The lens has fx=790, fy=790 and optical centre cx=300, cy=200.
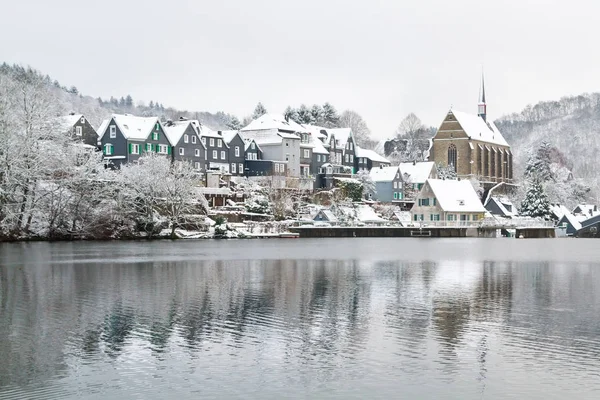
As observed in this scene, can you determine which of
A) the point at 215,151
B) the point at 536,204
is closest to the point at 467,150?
the point at 536,204

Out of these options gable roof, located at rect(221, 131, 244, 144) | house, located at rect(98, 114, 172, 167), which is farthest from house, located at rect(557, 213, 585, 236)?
house, located at rect(98, 114, 172, 167)

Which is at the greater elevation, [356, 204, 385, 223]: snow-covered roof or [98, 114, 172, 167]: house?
[98, 114, 172, 167]: house

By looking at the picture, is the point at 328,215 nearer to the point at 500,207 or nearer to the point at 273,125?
the point at 273,125

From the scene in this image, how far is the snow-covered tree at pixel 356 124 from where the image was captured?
17275cm

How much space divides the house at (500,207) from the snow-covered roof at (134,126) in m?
51.4

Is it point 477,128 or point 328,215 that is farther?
point 477,128

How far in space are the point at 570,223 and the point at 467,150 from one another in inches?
1213

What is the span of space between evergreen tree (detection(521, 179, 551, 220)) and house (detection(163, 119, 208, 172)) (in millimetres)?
43633

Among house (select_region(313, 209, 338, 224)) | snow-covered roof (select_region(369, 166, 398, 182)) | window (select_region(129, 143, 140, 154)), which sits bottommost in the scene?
house (select_region(313, 209, 338, 224))

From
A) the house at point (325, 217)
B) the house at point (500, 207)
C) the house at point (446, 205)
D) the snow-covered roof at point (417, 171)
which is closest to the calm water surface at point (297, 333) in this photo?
the house at point (325, 217)

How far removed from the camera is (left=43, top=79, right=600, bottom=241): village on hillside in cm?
9381

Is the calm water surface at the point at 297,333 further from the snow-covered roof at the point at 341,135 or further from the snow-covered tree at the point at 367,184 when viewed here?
the snow-covered roof at the point at 341,135

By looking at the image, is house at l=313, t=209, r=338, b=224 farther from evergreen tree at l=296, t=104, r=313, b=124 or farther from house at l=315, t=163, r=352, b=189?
evergreen tree at l=296, t=104, r=313, b=124

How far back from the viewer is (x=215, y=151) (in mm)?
105312
